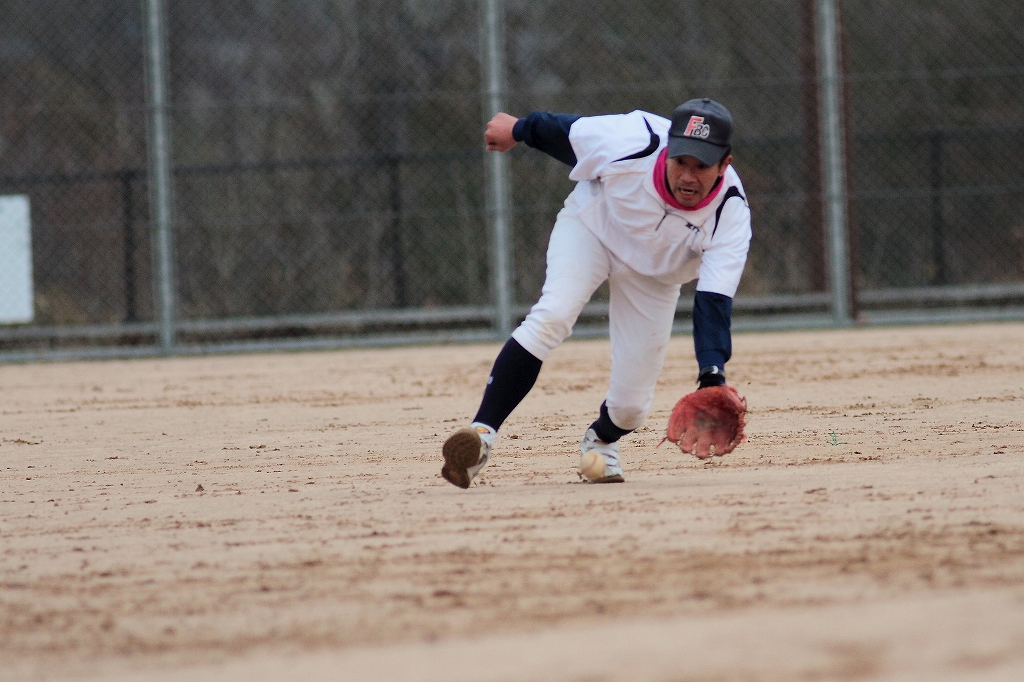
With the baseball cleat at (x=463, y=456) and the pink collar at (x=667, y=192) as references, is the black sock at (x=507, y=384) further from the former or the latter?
the pink collar at (x=667, y=192)

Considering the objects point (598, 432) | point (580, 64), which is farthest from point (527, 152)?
point (598, 432)

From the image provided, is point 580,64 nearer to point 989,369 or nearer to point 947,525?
point 989,369

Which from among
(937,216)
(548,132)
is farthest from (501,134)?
(937,216)

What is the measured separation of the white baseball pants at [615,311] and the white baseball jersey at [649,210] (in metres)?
0.07

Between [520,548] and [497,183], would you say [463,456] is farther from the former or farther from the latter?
[497,183]

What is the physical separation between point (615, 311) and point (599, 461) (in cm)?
58

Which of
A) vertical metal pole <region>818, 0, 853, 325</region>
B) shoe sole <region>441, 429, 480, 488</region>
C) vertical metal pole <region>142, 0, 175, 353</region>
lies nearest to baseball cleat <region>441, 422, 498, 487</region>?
shoe sole <region>441, 429, 480, 488</region>

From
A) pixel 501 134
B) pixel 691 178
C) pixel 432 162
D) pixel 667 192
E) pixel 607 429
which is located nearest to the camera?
pixel 691 178

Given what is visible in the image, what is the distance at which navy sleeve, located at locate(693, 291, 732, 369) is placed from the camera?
4.34 m

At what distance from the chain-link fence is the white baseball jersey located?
6.42 meters

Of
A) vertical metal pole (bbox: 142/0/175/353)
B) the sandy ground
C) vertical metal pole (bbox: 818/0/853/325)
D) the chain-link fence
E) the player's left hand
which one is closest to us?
the sandy ground

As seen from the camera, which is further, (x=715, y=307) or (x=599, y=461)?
(x=599, y=461)

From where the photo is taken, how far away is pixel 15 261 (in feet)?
38.3

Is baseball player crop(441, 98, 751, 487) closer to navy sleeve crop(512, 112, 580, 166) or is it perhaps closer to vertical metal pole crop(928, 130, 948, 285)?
navy sleeve crop(512, 112, 580, 166)
